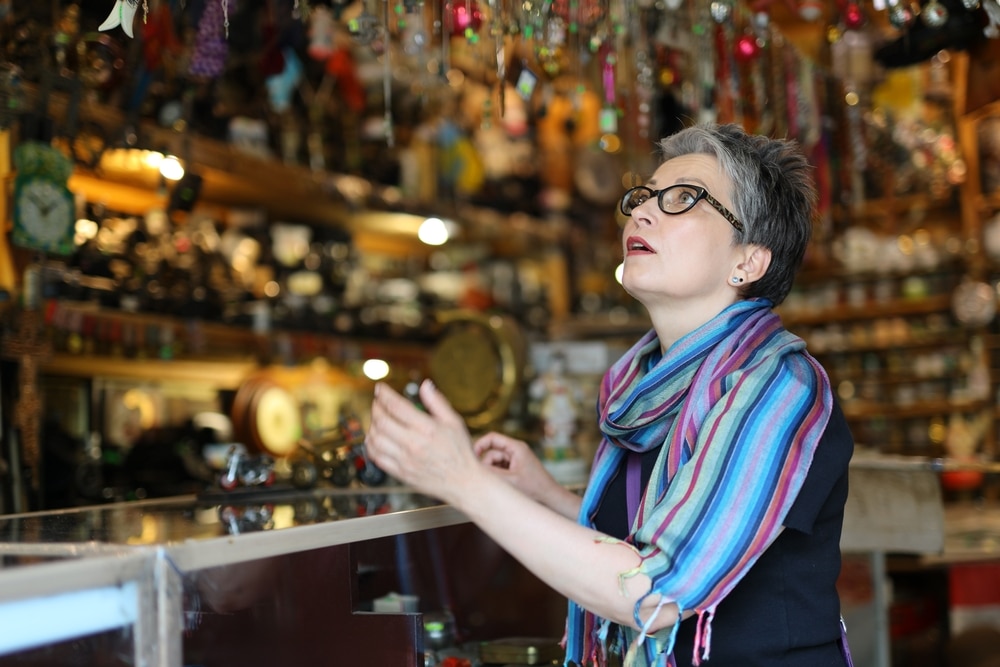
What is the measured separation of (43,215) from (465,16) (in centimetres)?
129

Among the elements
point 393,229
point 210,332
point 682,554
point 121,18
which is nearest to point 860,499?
point 682,554

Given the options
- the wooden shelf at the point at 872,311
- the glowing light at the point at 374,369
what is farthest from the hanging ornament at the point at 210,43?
the wooden shelf at the point at 872,311

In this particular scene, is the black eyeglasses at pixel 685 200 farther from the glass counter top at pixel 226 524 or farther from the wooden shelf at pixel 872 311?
the wooden shelf at pixel 872 311

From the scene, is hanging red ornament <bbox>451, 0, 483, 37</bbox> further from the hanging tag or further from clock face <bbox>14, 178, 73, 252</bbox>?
clock face <bbox>14, 178, 73, 252</bbox>

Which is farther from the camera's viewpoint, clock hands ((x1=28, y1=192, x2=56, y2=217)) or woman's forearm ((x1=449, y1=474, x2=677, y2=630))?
clock hands ((x1=28, y1=192, x2=56, y2=217))

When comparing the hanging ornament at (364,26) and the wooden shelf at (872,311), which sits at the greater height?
the hanging ornament at (364,26)

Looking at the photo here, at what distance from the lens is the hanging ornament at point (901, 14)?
8.06ft

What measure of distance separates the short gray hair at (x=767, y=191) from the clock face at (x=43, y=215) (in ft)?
6.17

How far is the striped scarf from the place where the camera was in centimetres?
117

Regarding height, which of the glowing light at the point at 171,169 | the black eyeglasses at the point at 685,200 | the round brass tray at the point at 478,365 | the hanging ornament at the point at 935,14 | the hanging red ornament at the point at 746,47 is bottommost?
the round brass tray at the point at 478,365

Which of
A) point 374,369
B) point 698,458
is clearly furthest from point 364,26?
point 374,369

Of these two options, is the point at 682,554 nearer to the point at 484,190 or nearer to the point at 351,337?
the point at 351,337

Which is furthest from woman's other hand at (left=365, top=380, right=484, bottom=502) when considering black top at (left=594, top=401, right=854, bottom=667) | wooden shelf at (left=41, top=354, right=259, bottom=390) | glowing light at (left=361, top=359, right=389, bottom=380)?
glowing light at (left=361, top=359, right=389, bottom=380)

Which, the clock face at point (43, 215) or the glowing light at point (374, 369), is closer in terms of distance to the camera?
the clock face at point (43, 215)
